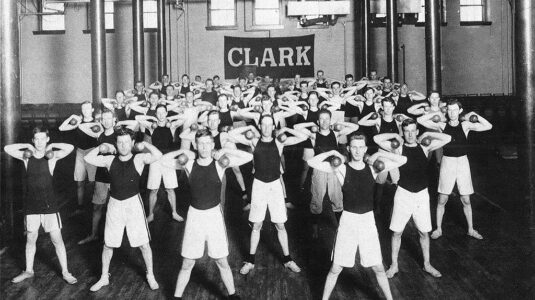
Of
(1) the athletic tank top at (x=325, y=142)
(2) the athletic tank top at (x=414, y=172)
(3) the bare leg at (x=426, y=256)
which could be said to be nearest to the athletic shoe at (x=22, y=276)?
(1) the athletic tank top at (x=325, y=142)

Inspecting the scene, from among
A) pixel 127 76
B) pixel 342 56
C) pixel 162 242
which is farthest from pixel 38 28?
pixel 162 242

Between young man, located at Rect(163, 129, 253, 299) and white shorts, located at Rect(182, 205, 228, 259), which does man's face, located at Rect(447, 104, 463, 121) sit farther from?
white shorts, located at Rect(182, 205, 228, 259)

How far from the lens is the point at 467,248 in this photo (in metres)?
6.33

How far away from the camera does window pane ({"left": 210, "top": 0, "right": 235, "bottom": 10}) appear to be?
17953 millimetres

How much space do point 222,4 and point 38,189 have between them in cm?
1396

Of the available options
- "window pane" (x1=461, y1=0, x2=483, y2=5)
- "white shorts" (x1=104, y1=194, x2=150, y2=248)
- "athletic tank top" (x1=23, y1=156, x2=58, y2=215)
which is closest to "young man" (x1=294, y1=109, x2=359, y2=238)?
"white shorts" (x1=104, y1=194, x2=150, y2=248)

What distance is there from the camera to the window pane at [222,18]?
18031 millimetres

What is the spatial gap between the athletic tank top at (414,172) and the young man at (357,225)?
88 centimetres

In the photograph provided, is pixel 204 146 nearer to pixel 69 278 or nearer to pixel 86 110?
pixel 69 278

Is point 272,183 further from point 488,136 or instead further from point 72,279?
point 488,136

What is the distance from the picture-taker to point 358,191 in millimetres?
4676

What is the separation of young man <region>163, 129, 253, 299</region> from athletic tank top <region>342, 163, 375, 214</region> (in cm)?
122

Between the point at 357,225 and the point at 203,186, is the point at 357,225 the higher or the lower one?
the lower one

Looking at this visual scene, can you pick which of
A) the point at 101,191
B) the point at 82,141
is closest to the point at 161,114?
the point at 82,141
